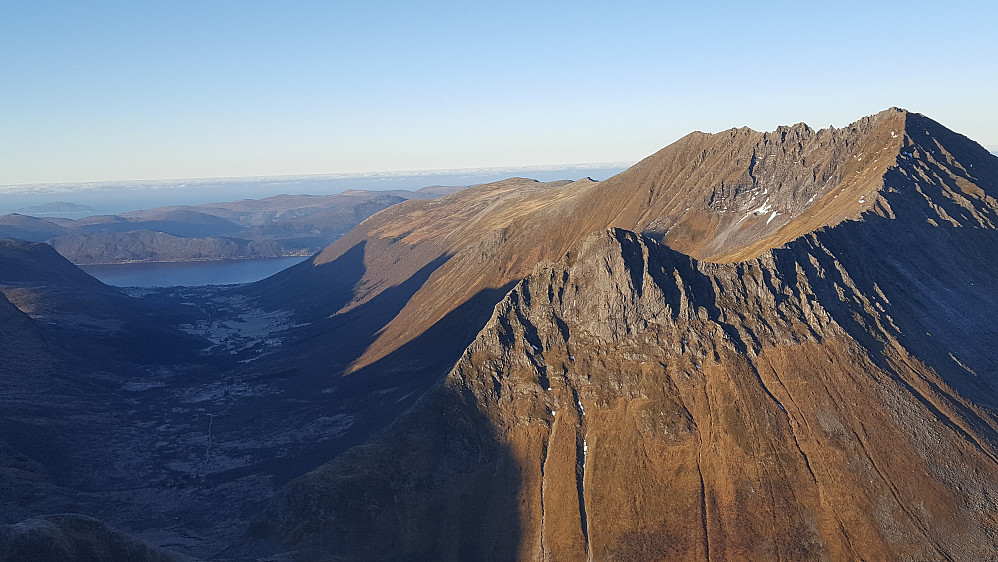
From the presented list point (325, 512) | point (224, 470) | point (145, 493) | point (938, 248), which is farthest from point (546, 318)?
point (938, 248)

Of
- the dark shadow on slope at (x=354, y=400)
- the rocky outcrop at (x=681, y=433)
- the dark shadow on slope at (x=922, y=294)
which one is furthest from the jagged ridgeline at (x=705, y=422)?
the dark shadow on slope at (x=354, y=400)

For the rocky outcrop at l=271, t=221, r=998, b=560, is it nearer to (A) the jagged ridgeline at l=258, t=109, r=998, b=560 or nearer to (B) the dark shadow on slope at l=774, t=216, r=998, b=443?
(A) the jagged ridgeline at l=258, t=109, r=998, b=560

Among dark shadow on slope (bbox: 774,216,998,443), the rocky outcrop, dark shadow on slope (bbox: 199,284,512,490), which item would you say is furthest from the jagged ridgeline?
dark shadow on slope (bbox: 199,284,512,490)

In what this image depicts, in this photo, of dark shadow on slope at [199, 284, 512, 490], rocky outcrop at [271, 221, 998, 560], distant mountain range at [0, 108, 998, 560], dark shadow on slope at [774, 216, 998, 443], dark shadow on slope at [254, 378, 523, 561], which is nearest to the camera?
rocky outcrop at [271, 221, 998, 560]

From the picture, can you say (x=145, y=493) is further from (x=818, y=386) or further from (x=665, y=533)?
(x=818, y=386)

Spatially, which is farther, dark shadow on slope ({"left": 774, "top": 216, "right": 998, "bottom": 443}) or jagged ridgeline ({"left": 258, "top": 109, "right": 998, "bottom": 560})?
dark shadow on slope ({"left": 774, "top": 216, "right": 998, "bottom": 443})

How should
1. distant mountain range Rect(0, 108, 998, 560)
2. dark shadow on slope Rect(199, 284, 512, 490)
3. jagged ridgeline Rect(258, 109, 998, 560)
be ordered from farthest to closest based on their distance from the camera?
dark shadow on slope Rect(199, 284, 512, 490), distant mountain range Rect(0, 108, 998, 560), jagged ridgeline Rect(258, 109, 998, 560)

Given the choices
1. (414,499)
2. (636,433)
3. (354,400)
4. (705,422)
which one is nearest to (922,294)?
(705,422)

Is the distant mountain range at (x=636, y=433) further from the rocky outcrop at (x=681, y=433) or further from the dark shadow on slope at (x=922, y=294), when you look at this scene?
the dark shadow on slope at (x=922, y=294)
